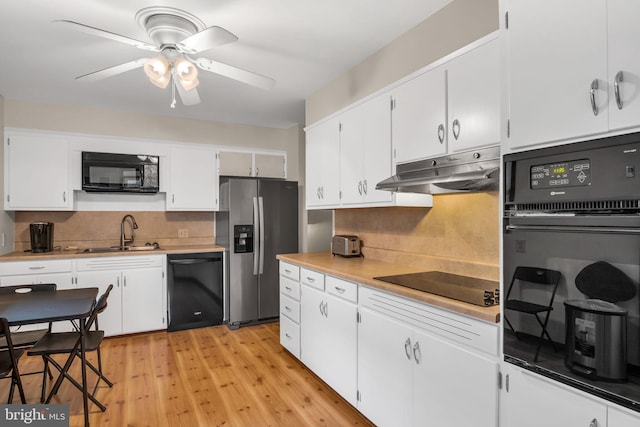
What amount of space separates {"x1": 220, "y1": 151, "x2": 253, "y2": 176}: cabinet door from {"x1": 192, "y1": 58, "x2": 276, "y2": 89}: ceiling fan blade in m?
2.49

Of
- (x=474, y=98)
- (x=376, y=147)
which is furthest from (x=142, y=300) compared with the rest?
(x=474, y=98)

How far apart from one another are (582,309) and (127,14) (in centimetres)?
278

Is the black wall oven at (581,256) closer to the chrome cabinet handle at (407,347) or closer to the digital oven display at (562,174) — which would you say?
the digital oven display at (562,174)

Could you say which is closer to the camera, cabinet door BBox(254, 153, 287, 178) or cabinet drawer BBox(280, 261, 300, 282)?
cabinet drawer BBox(280, 261, 300, 282)

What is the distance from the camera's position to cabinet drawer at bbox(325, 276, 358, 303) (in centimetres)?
238

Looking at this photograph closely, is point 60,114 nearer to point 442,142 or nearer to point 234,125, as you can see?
point 234,125

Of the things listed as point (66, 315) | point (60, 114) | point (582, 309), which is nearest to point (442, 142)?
point (582, 309)

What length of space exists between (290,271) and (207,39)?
201 centimetres

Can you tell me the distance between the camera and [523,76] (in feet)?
4.50

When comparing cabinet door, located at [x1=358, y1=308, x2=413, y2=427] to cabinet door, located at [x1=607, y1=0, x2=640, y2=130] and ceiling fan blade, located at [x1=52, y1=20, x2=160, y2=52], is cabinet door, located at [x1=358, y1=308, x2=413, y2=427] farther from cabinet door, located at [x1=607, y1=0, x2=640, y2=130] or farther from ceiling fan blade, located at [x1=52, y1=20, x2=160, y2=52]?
ceiling fan blade, located at [x1=52, y1=20, x2=160, y2=52]

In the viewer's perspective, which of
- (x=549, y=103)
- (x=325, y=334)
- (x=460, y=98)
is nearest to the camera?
(x=549, y=103)

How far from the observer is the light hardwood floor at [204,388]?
2416 mm

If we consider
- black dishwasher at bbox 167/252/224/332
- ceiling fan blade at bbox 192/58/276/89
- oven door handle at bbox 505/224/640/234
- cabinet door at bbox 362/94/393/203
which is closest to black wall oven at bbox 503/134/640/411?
oven door handle at bbox 505/224/640/234

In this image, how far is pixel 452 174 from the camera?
77.4 inches
